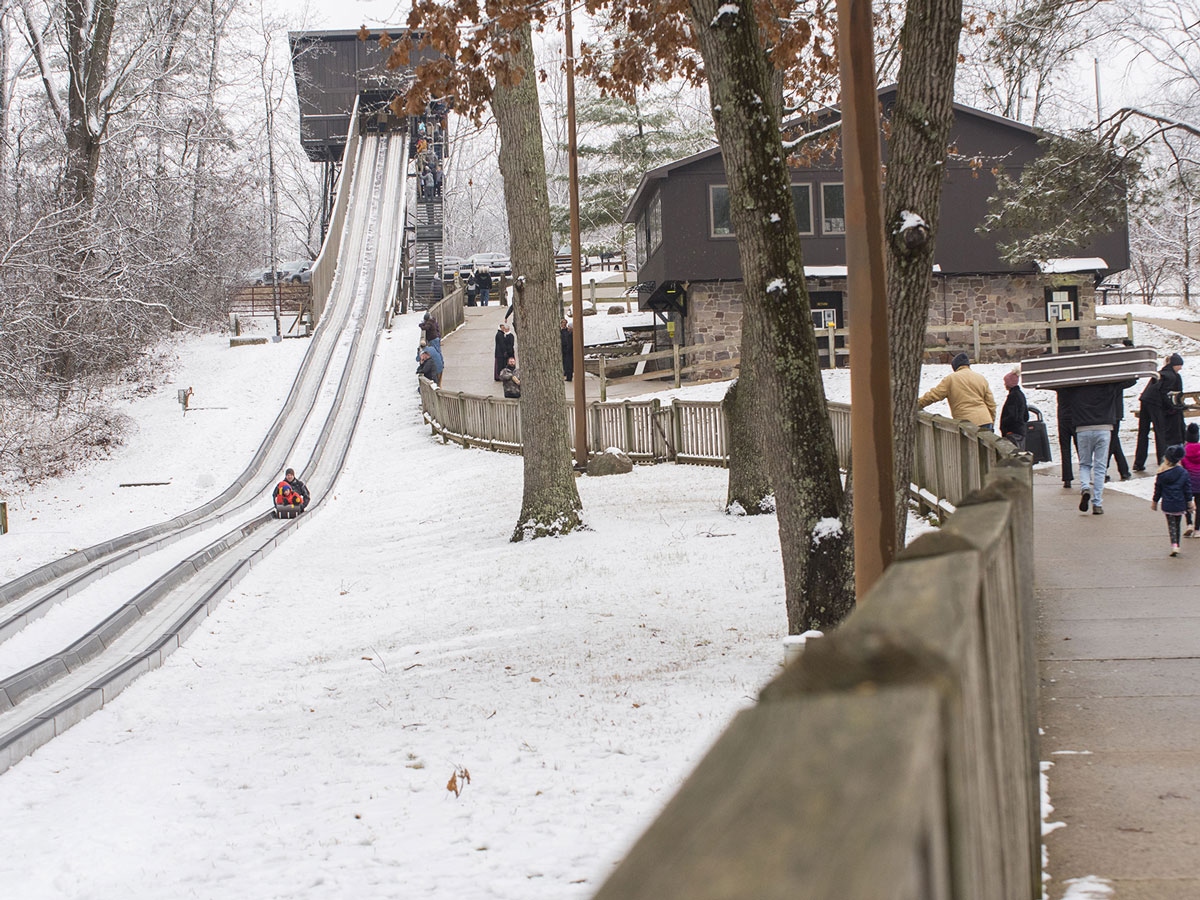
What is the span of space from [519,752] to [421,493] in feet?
49.6

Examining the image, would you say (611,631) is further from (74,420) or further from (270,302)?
(270,302)

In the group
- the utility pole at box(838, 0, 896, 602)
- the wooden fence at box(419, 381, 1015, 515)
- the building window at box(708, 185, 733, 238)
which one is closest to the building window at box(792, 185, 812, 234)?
the building window at box(708, 185, 733, 238)

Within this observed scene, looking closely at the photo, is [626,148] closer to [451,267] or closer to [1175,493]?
[451,267]

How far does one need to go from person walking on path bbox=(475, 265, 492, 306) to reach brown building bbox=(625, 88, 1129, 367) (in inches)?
944

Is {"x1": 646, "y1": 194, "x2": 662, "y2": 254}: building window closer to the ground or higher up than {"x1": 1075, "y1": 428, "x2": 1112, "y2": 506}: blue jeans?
higher up

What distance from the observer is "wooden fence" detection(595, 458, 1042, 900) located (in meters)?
0.80

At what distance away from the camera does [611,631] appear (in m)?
9.45

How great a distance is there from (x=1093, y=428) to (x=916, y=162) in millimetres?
6894

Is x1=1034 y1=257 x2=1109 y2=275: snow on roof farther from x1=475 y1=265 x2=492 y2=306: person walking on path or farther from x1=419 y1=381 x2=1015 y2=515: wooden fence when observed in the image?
x1=475 y1=265 x2=492 y2=306: person walking on path

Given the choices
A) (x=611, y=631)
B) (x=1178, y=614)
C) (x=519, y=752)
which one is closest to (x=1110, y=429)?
(x=1178, y=614)

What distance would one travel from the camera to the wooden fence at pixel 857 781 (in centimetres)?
80

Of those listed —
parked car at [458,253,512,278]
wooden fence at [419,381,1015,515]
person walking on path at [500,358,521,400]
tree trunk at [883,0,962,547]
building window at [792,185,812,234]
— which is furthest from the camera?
parked car at [458,253,512,278]

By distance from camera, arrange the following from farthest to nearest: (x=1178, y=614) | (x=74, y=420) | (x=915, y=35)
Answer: (x=74, y=420), (x=1178, y=614), (x=915, y=35)

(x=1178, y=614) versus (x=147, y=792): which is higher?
(x=1178, y=614)
